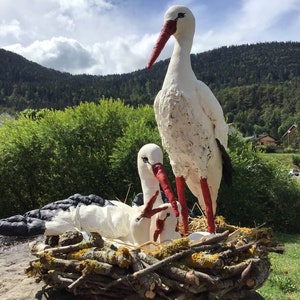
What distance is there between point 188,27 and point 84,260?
7.61 feet

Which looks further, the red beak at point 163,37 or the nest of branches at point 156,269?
the red beak at point 163,37

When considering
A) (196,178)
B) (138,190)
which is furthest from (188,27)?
(138,190)

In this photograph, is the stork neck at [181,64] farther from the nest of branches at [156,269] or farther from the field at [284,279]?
the field at [284,279]

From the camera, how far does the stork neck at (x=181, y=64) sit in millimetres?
3760

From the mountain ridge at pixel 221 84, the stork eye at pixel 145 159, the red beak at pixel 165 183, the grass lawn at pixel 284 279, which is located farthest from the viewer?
the mountain ridge at pixel 221 84

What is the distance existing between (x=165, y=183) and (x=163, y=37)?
53.4 inches

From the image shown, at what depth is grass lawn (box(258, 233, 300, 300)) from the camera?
5157 mm

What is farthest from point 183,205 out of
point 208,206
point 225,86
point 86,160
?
point 225,86

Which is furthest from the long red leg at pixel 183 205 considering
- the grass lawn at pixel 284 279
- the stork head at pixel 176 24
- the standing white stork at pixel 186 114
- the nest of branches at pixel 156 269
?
the grass lawn at pixel 284 279

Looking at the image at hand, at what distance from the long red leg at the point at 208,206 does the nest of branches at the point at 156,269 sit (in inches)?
36.7

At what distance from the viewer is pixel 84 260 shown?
2.55 m

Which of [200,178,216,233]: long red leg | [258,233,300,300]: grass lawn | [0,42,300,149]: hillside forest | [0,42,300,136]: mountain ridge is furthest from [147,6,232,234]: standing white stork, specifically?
[0,42,300,149]: hillside forest

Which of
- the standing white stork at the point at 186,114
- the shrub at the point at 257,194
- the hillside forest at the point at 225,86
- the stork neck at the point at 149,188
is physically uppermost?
the hillside forest at the point at 225,86

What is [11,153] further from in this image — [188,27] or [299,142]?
[299,142]
